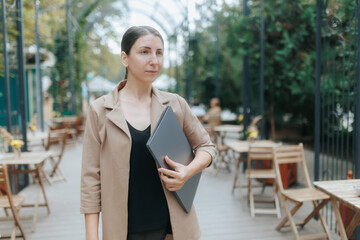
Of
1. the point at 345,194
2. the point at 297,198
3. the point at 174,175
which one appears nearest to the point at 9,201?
the point at 174,175

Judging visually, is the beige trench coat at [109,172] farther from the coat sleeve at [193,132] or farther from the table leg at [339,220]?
the table leg at [339,220]

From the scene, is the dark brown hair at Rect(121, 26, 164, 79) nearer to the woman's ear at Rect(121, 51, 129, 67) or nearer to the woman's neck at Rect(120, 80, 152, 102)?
the woman's ear at Rect(121, 51, 129, 67)

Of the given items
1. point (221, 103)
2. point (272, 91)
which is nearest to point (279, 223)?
point (272, 91)

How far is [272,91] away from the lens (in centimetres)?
816

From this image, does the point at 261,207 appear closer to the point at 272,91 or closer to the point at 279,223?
the point at 279,223

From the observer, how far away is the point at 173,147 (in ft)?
4.80

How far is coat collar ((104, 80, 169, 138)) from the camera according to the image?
56.1 inches

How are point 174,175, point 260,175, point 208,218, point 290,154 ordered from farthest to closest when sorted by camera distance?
1. point 260,175
2. point 208,218
3. point 290,154
4. point 174,175

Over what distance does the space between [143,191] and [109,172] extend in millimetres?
180

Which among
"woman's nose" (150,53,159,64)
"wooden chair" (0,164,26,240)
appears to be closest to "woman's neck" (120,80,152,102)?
"woman's nose" (150,53,159,64)

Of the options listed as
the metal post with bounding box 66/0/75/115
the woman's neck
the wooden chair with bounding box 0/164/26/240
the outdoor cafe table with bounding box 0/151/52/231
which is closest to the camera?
the woman's neck

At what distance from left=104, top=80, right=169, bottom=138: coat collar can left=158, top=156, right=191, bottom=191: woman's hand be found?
19 centimetres

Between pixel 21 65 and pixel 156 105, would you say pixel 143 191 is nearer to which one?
pixel 156 105

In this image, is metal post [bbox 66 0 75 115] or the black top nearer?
the black top
